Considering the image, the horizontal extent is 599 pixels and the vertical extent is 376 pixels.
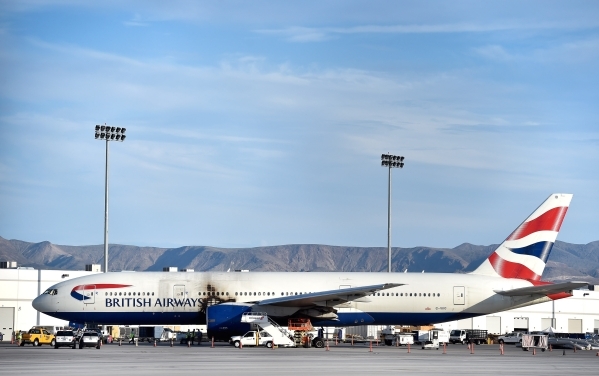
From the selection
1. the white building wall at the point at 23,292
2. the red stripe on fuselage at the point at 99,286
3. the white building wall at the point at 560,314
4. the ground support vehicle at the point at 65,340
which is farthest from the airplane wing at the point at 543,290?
the white building wall at the point at 23,292

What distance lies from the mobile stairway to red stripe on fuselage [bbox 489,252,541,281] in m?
16.6

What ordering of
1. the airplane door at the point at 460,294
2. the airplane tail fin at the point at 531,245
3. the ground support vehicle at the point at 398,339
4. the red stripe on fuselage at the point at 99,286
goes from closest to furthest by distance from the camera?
1. the airplane door at the point at 460,294
2. the red stripe on fuselage at the point at 99,286
3. the airplane tail fin at the point at 531,245
4. the ground support vehicle at the point at 398,339

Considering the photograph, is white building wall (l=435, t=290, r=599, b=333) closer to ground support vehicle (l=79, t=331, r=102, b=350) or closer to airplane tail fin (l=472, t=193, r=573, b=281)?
airplane tail fin (l=472, t=193, r=573, b=281)

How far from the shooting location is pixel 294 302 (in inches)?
2463

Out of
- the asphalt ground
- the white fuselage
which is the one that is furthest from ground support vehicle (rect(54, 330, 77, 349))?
the asphalt ground

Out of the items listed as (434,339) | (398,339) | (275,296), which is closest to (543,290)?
(434,339)

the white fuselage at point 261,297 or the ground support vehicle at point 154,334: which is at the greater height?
the white fuselage at point 261,297

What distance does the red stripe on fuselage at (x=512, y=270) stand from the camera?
67.8 m

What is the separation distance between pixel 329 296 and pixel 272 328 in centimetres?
421

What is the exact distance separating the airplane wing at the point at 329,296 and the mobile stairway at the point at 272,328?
133cm

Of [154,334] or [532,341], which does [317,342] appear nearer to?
[532,341]

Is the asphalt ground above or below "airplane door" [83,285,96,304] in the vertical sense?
below

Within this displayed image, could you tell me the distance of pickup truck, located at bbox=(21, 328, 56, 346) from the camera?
64.8 m

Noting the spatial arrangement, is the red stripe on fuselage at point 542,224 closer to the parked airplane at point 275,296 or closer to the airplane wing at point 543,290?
the parked airplane at point 275,296
